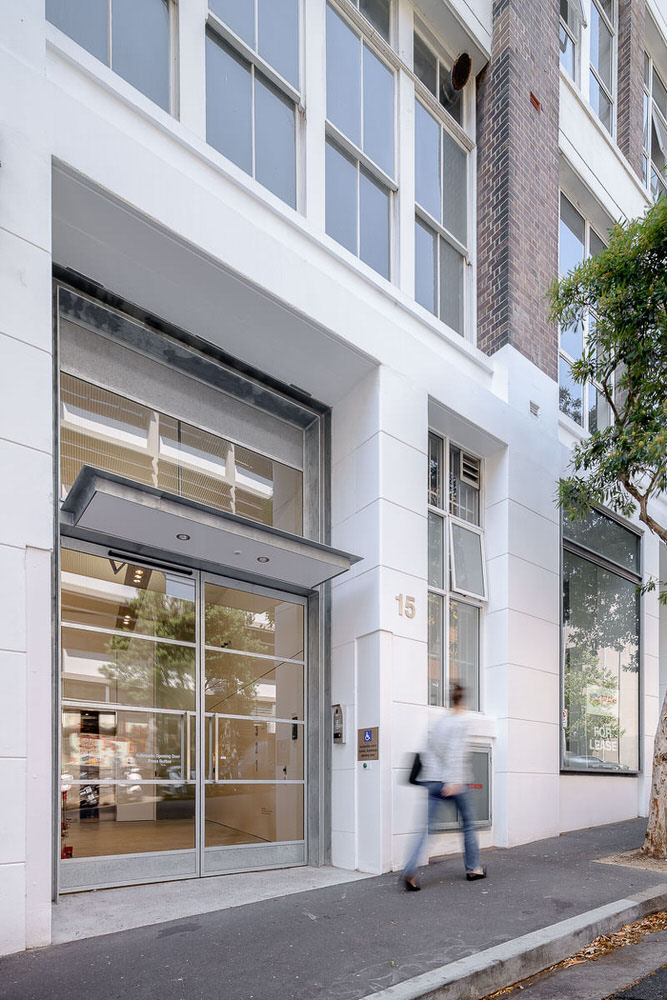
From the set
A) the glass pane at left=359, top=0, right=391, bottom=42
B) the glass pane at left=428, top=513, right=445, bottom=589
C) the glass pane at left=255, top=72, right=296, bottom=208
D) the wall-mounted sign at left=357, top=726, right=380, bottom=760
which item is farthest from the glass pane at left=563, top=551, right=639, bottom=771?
the glass pane at left=359, top=0, right=391, bottom=42

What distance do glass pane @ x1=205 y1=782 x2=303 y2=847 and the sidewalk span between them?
125cm

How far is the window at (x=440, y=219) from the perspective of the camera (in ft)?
37.3

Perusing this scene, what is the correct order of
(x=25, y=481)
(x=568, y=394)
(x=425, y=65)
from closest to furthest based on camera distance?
(x=25, y=481), (x=425, y=65), (x=568, y=394)

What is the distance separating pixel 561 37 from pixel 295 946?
579 inches

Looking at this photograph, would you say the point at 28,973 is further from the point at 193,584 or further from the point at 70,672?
the point at 193,584

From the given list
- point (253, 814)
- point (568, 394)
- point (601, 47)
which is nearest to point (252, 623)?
point (253, 814)

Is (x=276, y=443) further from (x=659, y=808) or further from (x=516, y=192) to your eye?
(x=659, y=808)

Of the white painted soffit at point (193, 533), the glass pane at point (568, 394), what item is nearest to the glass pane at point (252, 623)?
the white painted soffit at point (193, 533)

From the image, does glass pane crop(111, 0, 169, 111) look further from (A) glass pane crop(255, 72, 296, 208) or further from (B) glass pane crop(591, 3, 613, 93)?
(B) glass pane crop(591, 3, 613, 93)

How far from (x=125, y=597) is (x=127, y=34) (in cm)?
530

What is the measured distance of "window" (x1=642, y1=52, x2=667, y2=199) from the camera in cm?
1797

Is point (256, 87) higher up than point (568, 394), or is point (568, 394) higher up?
point (256, 87)

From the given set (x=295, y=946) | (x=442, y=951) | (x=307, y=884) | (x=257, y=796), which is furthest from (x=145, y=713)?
(x=442, y=951)

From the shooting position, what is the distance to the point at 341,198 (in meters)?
10.1
